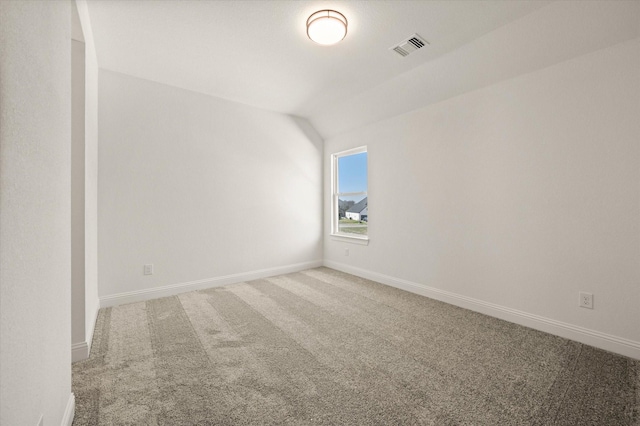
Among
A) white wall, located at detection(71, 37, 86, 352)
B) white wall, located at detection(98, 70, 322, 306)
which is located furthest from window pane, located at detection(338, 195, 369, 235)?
white wall, located at detection(71, 37, 86, 352)

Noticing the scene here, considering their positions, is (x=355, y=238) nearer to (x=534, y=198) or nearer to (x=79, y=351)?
(x=534, y=198)

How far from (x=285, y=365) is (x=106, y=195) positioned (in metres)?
2.69

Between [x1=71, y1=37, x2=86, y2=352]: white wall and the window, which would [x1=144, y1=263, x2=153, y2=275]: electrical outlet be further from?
the window

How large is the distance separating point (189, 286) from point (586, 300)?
4.12 meters

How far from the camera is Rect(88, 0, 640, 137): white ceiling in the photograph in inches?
84.7

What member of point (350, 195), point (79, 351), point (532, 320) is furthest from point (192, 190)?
point (532, 320)

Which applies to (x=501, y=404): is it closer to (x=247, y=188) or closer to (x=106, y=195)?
(x=247, y=188)

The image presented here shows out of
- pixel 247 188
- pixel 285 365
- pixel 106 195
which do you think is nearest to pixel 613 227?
pixel 285 365

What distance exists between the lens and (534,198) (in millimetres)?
2557

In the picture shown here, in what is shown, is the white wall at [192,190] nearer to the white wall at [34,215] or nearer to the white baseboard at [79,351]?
the white baseboard at [79,351]

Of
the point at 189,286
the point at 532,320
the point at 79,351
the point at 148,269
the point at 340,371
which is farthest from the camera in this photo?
the point at 189,286

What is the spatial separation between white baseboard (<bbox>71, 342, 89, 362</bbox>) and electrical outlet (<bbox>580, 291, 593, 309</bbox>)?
12.8ft

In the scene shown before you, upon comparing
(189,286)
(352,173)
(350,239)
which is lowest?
(189,286)

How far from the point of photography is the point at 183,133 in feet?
11.6
